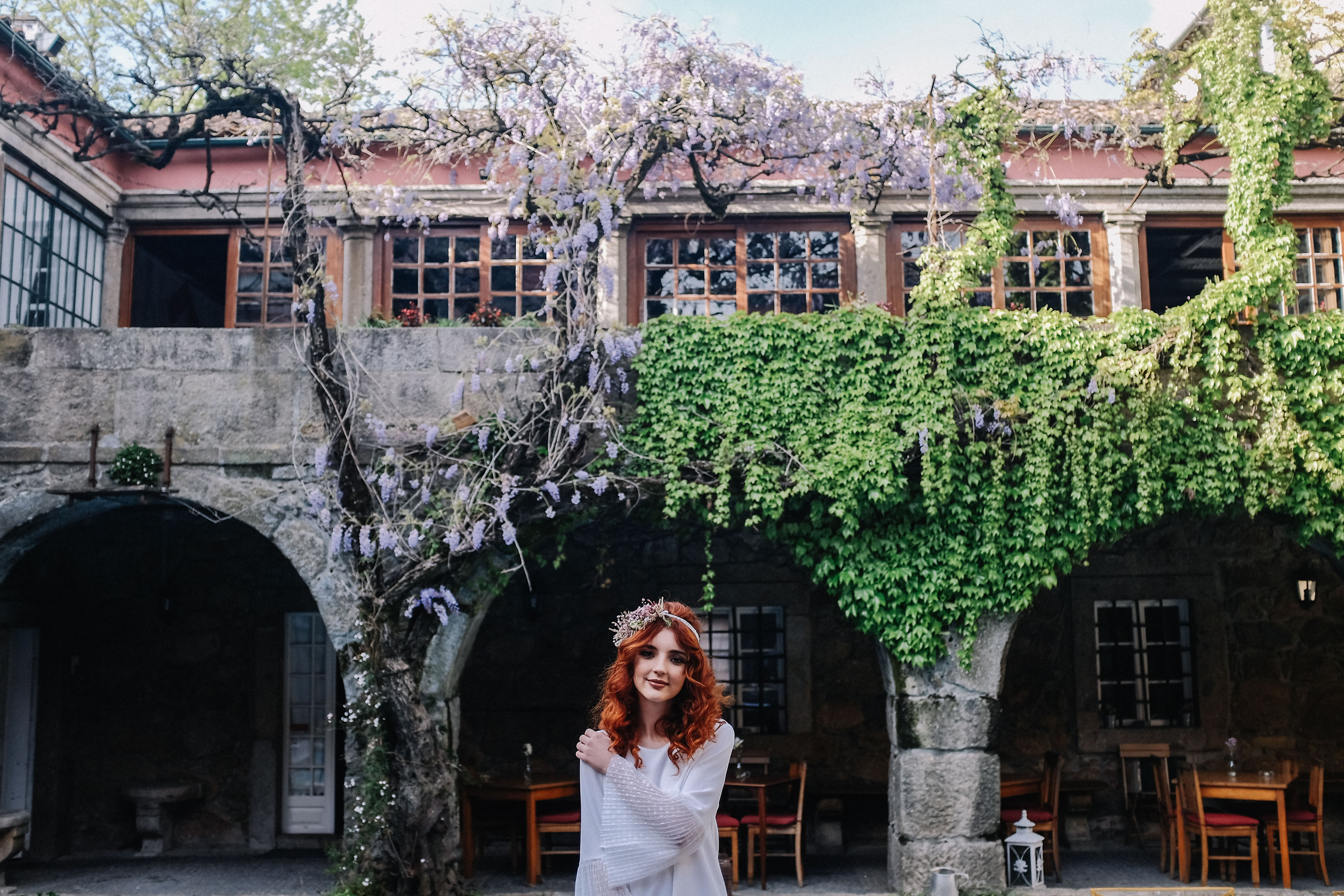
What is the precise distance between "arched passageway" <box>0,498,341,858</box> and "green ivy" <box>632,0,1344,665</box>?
4.01 m

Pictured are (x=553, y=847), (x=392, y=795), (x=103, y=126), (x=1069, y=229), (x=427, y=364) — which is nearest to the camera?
(x=392, y=795)

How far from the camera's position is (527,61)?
7.27 m

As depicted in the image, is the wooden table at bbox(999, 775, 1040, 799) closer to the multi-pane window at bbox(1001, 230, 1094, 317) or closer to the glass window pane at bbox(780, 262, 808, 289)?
the multi-pane window at bbox(1001, 230, 1094, 317)

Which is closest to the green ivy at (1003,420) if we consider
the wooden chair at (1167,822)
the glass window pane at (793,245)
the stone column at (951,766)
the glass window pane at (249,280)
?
the stone column at (951,766)

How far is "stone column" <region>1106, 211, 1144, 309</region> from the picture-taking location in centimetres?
894

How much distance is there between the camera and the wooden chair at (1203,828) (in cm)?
732

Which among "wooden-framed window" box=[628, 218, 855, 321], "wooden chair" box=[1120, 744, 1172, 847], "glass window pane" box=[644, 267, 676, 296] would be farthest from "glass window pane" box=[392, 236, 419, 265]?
"wooden chair" box=[1120, 744, 1172, 847]

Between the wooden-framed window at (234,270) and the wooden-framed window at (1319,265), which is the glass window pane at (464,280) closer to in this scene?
the wooden-framed window at (234,270)

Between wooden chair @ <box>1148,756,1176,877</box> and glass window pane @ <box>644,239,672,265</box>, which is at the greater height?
glass window pane @ <box>644,239,672,265</box>

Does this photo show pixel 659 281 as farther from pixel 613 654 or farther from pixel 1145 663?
pixel 1145 663

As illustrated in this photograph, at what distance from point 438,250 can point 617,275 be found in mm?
1397

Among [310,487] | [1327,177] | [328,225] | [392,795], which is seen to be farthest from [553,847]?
[1327,177]

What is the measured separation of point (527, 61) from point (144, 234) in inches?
154

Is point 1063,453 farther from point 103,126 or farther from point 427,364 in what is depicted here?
point 103,126
